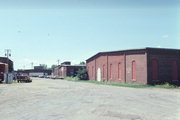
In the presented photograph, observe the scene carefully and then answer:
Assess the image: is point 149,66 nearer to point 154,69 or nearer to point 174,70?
point 154,69

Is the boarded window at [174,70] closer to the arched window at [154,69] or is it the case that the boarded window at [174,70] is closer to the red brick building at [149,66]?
the red brick building at [149,66]

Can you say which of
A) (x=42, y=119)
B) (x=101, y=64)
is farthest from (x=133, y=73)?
(x=42, y=119)

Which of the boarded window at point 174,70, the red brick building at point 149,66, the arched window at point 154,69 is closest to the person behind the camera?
the red brick building at point 149,66

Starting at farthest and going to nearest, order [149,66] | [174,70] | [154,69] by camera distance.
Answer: [174,70]
[154,69]
[149,66]

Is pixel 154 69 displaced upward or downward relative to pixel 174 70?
upward

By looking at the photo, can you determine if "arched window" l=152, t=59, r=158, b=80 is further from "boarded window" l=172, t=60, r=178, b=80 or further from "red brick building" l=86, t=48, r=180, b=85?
"boarded window" l=172, t=60, r=178, b=80

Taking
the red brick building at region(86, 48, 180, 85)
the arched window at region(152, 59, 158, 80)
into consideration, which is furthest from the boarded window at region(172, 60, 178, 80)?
the arched window at region(152, 59, 158, 80)

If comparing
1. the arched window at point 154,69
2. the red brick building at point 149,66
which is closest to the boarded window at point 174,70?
the red brick building at point 149,66

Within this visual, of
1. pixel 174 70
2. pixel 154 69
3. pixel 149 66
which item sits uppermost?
pixel 149 66

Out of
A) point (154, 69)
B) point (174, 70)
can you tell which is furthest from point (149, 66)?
point (174, 70)

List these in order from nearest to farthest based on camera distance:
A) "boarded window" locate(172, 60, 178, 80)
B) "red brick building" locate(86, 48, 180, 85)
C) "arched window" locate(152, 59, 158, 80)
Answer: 1. "red brick building" locate(86, 48, 180, 85)
2. "arched window" locate(152, 59, 158, 80)
3. "boarded window" locate(172, 60, 178, 80)

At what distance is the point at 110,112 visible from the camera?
42.3ft

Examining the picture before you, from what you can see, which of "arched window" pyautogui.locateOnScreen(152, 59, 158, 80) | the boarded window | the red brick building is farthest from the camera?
the boarded window

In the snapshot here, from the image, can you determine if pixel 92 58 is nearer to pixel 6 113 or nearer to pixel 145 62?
pixel 145 62
